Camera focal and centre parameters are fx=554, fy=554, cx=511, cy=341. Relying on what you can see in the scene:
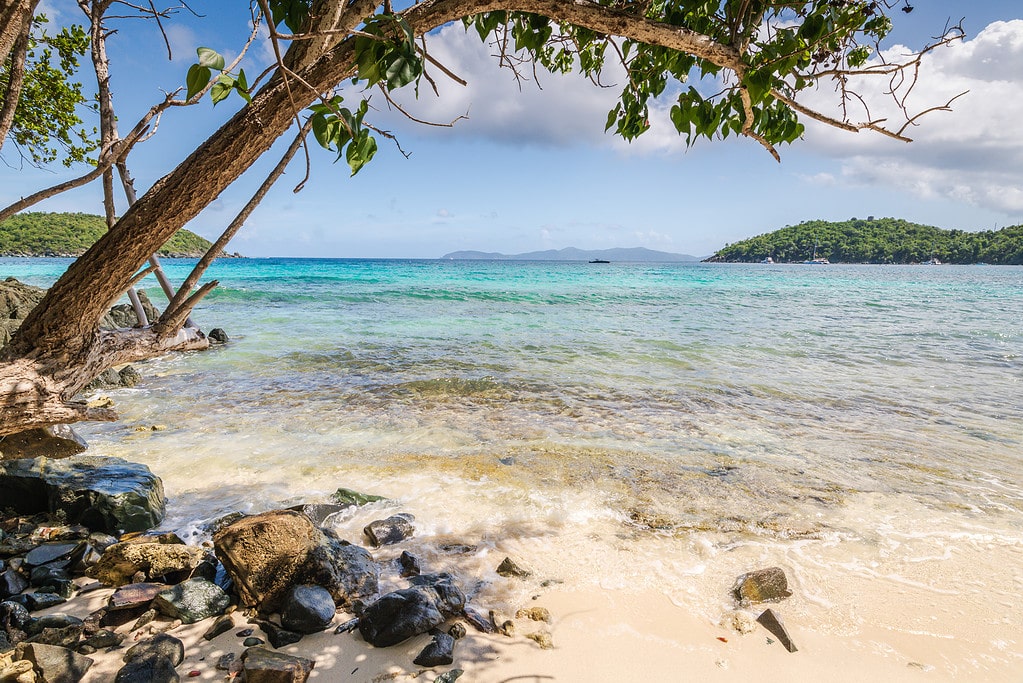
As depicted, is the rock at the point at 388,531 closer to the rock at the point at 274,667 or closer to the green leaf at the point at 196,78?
the rock at the point at 274,667

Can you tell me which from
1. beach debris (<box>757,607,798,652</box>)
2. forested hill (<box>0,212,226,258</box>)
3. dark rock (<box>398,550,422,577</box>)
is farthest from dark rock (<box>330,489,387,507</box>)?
forested hill (<box>0,212,226,258</box>)

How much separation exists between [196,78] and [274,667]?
2294mm

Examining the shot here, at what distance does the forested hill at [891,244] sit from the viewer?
90875 millimetres

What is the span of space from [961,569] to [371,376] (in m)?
7.59

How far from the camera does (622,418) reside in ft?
22.1

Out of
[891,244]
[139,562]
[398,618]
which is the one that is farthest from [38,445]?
[891,244]

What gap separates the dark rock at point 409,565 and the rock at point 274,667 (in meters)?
0.86

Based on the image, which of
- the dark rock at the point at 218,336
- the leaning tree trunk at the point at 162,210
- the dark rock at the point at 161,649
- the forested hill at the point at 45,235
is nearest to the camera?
the leaning tree trunk at the point at 162,210

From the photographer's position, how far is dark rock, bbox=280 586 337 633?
2.71 meters

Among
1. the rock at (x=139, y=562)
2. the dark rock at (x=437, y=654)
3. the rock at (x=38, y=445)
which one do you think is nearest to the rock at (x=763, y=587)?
the dark rock at (x=437, y=654)

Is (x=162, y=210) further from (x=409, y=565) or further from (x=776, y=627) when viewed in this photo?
(x=776, y=627)

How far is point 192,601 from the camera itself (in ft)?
9.28

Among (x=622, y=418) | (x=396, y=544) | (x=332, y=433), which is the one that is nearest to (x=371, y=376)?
(x=332, y=433)

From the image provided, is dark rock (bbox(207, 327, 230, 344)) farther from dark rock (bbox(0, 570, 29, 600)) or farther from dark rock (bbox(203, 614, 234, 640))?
dark rock (bbox(203, 614, 234, 640))
